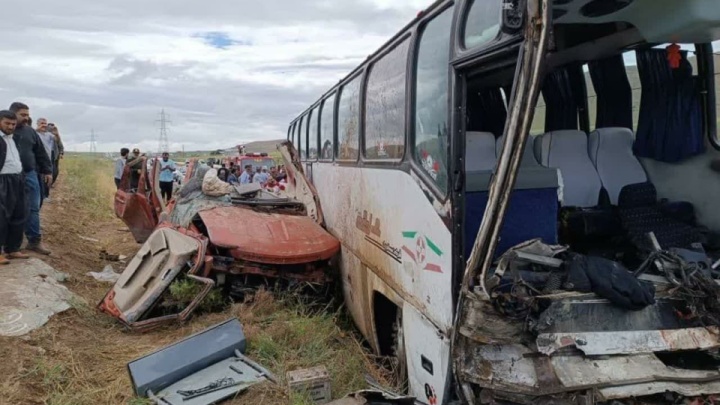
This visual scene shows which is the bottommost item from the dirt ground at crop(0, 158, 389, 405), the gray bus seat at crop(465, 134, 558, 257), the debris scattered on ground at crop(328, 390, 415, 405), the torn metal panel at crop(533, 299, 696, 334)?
the dirt ground at crop(0, 158, 389, 405)

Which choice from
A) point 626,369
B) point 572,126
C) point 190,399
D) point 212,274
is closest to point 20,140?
point 212,274

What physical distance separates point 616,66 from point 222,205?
482 cm

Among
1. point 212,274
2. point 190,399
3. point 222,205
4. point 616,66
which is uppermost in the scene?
point 616,66

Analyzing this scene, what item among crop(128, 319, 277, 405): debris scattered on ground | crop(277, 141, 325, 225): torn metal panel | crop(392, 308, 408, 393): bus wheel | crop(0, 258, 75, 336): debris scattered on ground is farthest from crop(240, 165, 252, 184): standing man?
crop(392, 308, 408, 393): bus wheel

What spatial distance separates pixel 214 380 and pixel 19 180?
4243 mm

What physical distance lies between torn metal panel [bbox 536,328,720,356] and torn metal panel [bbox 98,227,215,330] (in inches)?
143

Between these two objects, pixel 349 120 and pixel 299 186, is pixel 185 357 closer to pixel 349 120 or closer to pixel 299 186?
pixel 349 120

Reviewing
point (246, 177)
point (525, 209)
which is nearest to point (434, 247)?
point (525, 209)

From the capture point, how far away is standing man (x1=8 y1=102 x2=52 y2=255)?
23.4ft

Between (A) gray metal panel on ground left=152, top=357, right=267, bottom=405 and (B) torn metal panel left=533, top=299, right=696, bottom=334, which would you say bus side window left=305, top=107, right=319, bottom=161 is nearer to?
(A) gray metal panel on ground left=152, top=357, right=267, bottom=405

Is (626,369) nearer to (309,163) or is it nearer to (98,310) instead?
(98,310)

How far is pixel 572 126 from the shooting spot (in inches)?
244

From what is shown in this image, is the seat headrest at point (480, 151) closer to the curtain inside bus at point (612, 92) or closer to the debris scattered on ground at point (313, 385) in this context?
the curtain inside bus at point (612, 92)

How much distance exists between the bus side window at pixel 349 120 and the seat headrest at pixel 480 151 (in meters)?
1.20
